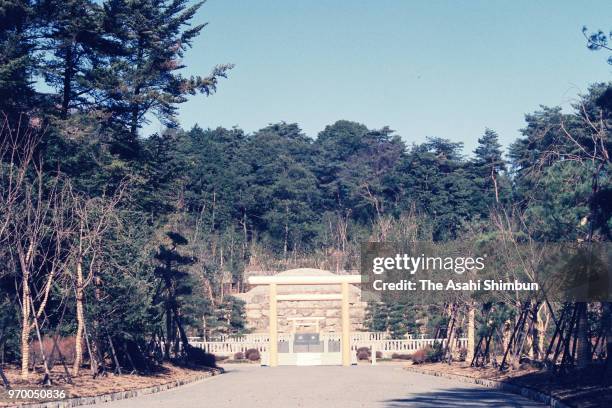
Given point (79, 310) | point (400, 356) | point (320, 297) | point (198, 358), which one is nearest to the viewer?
point (79, 310)

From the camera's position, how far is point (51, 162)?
26375 mm

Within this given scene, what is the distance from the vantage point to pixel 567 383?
2003cm

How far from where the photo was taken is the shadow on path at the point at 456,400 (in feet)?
56.4

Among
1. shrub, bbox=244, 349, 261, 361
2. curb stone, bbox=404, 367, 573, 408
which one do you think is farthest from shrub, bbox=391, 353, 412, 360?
curb stone, bbox=404, 367, 573, 408

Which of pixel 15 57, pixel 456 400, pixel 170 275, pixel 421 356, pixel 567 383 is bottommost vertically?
pixel 456 400

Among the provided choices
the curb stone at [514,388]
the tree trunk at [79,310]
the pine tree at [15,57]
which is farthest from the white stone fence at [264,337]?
the tree trunk at [79,310]

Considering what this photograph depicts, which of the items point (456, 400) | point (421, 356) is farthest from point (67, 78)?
point (421, 356)

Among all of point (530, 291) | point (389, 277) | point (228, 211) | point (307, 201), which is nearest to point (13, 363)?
point (530, 291)

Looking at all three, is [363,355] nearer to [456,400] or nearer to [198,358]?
[198,358]

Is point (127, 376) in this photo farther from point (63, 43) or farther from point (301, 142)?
point (301, 142)

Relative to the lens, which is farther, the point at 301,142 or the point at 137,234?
the point at 301,142

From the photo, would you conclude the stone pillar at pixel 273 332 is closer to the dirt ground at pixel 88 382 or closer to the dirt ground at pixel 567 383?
the dirt ground at pixel 88 382

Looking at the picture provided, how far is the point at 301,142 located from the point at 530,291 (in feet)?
236

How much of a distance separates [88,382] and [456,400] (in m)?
9.34
